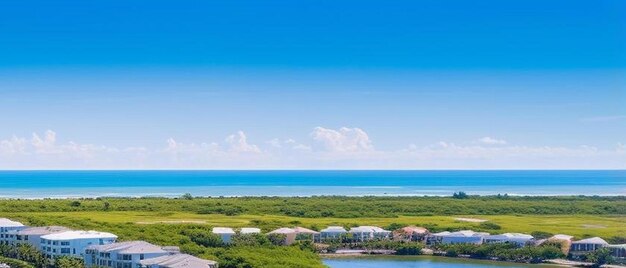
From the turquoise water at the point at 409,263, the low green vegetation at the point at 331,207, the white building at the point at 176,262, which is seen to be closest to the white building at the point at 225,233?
the turquoise water at the point at 409,263

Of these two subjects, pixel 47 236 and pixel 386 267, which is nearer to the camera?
pixel 47 236

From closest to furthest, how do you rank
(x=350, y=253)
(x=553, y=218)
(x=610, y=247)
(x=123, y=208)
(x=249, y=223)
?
1. (x=610, y=247)
2. (x=350, y=253)
3. (x=249, y=223)
4. (x=553, y=218)
5. (x=123, y=208)

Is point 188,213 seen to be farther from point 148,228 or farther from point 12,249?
point 12,249

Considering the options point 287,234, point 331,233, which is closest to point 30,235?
point 287,234

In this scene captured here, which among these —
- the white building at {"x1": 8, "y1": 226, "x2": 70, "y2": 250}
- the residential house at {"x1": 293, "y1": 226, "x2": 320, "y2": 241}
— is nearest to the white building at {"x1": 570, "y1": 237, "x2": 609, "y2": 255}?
the residential house at {"x1": 293, "y1": 226, "x2": 320, "y2": 241}

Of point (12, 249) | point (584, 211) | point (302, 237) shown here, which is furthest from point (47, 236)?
point (584, 211)
